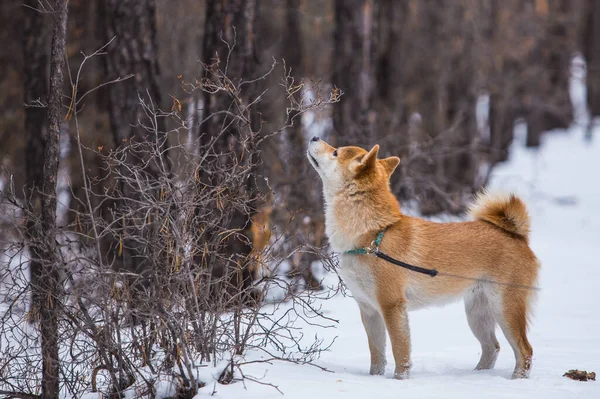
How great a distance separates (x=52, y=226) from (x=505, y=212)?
3639 mm

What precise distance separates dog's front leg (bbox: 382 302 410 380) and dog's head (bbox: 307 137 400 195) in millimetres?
1028

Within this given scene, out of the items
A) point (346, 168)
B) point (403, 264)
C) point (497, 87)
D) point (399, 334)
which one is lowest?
point (399, 334)

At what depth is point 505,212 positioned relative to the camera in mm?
6309

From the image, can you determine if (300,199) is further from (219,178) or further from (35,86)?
(219,178)

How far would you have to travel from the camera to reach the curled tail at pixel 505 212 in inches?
246

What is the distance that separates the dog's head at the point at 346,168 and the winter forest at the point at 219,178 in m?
0.39

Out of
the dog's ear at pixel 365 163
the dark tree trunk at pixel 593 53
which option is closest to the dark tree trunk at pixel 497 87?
the dark tree trunk at pixel 593 53

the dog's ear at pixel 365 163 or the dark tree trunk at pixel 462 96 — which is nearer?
the dog's ear at pixel 365 163

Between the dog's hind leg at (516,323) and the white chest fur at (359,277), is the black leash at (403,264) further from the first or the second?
the dog's hind leg at (516,323)

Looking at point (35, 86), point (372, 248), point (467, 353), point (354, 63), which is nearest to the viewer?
point (372, 248)

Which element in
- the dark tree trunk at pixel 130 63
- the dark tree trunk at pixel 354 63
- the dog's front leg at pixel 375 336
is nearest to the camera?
the dog's front leg at pixel 375 336

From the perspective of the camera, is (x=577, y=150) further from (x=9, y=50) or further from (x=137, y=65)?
(x=137, y=65)

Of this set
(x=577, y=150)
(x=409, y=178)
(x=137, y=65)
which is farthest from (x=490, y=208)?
(x=577, y=150)

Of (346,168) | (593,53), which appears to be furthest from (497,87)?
(346,168)
